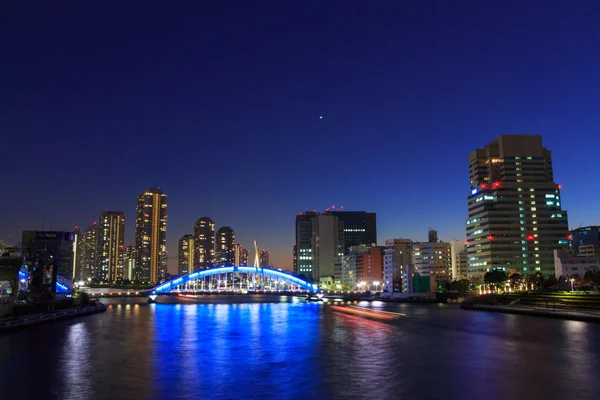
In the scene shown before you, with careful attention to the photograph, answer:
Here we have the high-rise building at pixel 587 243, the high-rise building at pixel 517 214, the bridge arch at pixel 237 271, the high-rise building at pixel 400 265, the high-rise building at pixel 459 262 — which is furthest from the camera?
the high-rise building at pixel 459 262

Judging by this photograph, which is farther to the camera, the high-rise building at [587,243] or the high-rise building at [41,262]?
the high-rise building at [587,243]

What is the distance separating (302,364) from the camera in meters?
33.0

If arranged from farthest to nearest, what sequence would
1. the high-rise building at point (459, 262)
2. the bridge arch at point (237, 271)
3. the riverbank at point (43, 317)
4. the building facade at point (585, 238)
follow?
the high-rise building at point (459, 262)
the building facade at point (585, 238)
the bridge arch at point (237, 271)
the riverbank at point (43, 317)

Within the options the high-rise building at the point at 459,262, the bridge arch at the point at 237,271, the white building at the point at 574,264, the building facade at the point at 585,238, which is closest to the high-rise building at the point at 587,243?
the building facade at the point at 585,238

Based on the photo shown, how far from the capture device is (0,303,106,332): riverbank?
55.2 metres

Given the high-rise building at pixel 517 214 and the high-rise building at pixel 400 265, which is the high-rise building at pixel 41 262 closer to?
the high-rise building at pixel 400 265

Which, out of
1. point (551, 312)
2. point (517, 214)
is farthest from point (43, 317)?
point (517, 214)

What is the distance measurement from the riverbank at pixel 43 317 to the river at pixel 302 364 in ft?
6.25

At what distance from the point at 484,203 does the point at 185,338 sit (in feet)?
437

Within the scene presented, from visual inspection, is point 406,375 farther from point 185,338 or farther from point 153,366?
point 185,338

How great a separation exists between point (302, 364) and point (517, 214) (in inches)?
5542

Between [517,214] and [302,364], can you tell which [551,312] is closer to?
[302,364]

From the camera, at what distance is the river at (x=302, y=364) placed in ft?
81.3

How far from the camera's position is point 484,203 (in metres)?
161
